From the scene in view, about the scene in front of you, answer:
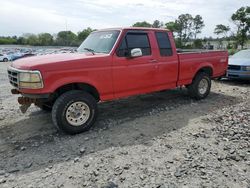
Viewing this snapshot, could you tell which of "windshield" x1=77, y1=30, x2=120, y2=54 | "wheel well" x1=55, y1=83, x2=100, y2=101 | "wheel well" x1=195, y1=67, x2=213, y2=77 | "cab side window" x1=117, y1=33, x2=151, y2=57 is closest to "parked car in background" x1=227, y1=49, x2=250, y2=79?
"wheel well" x1=195, y1=67, x2=213, y2=77

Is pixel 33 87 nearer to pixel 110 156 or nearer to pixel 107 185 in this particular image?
pixel 110 156

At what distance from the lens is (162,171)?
150 inches

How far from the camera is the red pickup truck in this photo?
15.7 ft

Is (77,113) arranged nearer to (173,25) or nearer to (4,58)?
(4,58)

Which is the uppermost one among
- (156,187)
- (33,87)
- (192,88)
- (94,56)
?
(94,56)

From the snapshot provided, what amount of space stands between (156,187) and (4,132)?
3.58 metres

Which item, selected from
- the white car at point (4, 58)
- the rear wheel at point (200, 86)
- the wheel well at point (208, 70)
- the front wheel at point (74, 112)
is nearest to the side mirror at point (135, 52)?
the front wheel at point (74, 112)

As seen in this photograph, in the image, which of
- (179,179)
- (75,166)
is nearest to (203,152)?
(179,179)

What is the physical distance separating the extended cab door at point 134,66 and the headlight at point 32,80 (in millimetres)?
1618

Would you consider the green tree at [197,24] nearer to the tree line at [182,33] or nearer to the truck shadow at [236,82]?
the tree line at [182,33]

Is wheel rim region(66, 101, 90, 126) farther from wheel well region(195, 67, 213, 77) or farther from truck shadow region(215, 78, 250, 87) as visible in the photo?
truck shadow region(215, 78, 250, 87)

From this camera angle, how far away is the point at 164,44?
6.65 metres

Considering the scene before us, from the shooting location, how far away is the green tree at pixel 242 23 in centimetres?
4160

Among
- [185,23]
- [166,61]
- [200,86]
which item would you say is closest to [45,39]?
[185,23]
